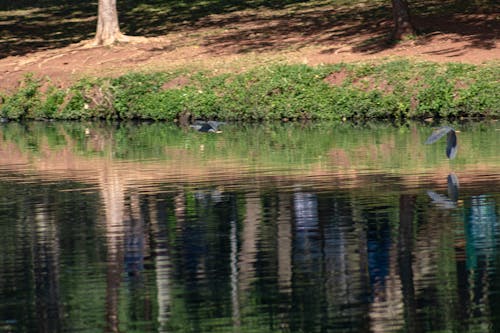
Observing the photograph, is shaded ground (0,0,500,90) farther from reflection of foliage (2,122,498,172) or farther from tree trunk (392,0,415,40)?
reflection of foliage (2,122,498,172)

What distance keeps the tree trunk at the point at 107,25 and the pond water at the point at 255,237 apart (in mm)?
13471

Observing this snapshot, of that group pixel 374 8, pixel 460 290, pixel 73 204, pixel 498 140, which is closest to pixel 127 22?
pixel 374 8

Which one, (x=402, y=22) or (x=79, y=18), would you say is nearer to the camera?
(x=402, y=22)

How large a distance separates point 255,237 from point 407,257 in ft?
7.50

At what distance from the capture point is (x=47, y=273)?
48.9 feet

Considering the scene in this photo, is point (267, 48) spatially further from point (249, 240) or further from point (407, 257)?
point (407, 257)

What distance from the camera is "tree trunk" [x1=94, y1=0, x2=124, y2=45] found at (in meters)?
41.3

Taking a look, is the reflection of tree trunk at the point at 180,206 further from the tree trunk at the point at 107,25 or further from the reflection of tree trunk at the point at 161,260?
the tree trunk at the point at 107,25

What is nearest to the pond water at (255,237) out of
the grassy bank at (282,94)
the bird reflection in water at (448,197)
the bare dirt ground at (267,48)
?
the bird reflection in water at (448,197)

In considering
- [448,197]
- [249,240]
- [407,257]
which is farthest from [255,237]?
[448,197]

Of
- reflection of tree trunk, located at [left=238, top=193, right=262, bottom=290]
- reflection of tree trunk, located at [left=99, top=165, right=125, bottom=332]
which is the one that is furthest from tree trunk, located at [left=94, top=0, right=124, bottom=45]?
reflection of tree trunk, located at [left=238, top=193, right=262, bottom=290]

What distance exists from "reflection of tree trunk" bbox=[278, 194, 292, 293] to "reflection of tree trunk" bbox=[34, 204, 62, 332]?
212 cm

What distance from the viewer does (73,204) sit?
797 inches

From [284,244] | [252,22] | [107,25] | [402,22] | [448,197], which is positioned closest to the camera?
[284,244]
